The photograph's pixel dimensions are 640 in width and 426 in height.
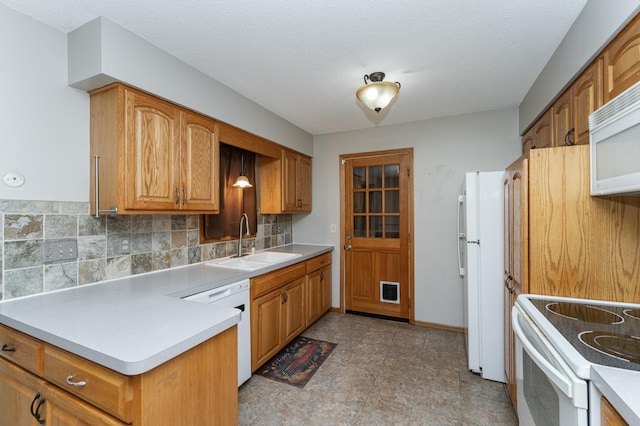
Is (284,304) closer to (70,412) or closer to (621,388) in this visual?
(70,412)

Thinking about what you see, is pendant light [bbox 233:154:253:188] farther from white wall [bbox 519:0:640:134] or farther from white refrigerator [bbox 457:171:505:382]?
white wall [bbox 519:0:640:134]

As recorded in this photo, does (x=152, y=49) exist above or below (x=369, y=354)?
above

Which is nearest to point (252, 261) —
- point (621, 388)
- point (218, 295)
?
point (218, 295)

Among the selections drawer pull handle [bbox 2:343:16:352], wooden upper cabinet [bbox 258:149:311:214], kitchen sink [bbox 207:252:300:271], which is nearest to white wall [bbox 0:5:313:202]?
drawer pull handle [bbox 2:343:16:352]

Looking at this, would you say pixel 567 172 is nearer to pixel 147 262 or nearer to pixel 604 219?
pixel 604 219

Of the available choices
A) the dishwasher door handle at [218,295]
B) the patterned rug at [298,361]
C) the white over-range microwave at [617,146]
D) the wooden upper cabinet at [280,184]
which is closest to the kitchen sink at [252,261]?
the dishwasher door handle at [218,295]

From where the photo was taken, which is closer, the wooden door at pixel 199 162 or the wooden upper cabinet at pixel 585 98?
the wooden upper cabinet at pixel 585 98

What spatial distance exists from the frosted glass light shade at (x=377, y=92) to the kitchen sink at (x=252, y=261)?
1551 millimetres

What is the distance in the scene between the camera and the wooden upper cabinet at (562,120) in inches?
70.7

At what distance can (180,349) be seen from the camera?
1013 millimetres

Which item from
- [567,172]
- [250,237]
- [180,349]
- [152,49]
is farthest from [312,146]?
[180,349]

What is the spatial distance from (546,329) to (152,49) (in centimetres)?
A: 258

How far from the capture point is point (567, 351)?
0.97 metres

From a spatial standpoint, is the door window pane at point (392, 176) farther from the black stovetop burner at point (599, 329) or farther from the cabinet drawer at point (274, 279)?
the black stovetop burner at point (599, 329)
